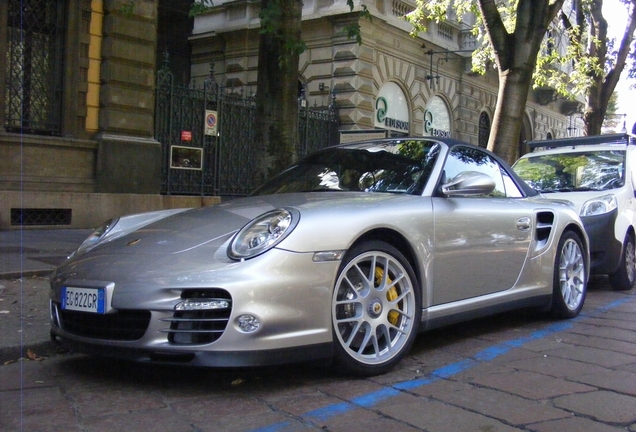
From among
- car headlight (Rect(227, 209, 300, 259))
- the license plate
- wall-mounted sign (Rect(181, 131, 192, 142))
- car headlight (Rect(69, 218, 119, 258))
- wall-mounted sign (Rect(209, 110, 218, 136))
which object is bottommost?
the license plate

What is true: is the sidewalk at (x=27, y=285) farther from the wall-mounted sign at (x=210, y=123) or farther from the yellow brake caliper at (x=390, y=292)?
the wall-mounted sign at (x=210, y=123)

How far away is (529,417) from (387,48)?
57.5 feet

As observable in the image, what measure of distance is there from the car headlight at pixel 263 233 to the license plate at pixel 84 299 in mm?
703

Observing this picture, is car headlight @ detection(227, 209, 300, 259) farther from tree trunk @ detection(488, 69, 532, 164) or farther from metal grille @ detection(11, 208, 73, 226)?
tree trunk @ detection(488, 69, 532, 164)

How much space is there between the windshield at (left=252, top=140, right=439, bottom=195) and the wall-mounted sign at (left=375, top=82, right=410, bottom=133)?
14.6 metres

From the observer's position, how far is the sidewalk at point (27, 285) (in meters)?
4.43

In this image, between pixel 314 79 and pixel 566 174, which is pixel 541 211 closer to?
pixel 566 174

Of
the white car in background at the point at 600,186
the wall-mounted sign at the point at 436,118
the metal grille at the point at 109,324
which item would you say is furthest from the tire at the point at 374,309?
the wall-mounted sign at the point at 436,118

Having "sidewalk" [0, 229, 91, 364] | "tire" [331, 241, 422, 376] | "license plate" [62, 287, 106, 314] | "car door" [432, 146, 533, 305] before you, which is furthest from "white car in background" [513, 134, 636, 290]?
"license plate" [62, 287, 106, 314]

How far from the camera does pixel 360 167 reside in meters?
4.77

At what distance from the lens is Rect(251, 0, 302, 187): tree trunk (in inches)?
280

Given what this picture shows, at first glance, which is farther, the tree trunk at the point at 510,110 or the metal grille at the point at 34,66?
the tree trunk at the point at 510,110

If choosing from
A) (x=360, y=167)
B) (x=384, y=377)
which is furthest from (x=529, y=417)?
(x=360, y=167)

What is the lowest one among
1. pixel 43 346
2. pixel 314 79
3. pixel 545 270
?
pixel 43 346
